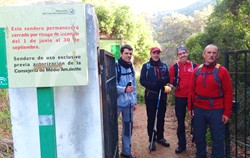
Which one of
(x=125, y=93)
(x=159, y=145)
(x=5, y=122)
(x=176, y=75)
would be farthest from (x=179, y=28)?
(x=5, y=122)

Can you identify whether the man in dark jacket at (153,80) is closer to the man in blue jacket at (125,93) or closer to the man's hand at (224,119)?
the man in blue jacket at (125,93)

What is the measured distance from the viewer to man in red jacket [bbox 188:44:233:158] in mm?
4082

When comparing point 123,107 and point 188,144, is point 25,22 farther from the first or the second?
point 188,144

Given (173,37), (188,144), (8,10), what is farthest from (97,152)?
(173,37)

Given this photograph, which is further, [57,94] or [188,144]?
[188,144]

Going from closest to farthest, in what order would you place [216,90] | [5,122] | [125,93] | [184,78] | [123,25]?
[216,90]
[125,93]
[184,78]
[5,122]
[123,25]

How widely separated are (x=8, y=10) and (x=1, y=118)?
3.52m

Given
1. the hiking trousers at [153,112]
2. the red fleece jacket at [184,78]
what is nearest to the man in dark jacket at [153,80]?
the hiking trousers at [153,112]

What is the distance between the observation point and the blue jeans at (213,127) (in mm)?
4152

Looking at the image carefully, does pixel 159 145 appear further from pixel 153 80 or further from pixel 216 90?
pixel 216 90

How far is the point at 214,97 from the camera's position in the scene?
414 cm

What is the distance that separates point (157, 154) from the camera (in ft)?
17.5

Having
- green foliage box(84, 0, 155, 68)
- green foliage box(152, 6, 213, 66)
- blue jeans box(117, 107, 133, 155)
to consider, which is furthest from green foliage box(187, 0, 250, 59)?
green foliage box(152, 6, 213, 66)

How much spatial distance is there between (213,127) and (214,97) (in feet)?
1.48
